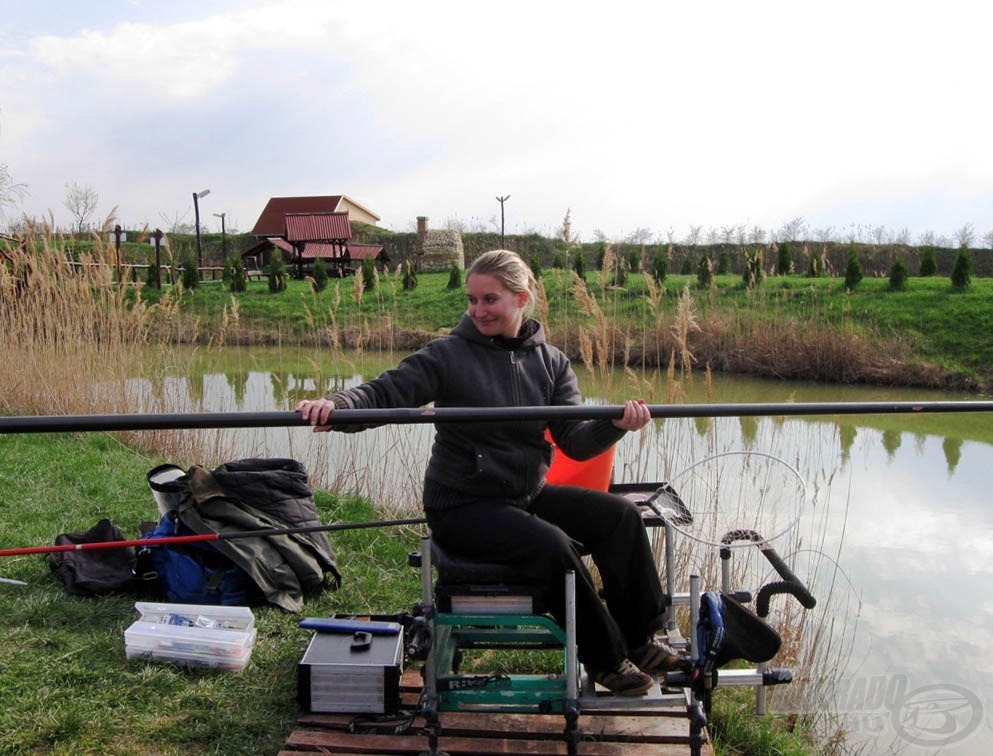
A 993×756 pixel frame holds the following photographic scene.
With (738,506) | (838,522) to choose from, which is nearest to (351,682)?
(738,506)

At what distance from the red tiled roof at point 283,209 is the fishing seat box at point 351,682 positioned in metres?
35.7

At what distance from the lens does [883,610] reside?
416cm

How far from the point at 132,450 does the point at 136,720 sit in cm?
404

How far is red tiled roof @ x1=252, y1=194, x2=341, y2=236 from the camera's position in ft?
124

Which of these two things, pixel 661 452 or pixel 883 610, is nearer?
pixel 883 610

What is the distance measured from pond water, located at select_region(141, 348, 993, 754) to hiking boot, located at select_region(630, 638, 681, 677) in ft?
1.09

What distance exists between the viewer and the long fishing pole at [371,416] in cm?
191

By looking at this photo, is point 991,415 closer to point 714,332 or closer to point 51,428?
point 714,332

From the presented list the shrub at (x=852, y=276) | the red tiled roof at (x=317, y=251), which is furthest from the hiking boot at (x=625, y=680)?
the red tiled roof at (x=317, y=251)

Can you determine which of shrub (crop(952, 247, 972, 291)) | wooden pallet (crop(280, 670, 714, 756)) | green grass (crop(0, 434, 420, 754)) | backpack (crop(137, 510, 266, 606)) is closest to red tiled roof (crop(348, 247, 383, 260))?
shrub (crop(952, 247, 972, 291))

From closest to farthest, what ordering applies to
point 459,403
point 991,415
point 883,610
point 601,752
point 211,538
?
point 601,752, point 459,403, point 211,538, point 883,610, point 991,415

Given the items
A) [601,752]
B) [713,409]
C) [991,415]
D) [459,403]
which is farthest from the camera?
[991,415]

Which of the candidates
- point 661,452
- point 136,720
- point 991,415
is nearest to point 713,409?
point 136,720

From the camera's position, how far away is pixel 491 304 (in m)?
2.53
